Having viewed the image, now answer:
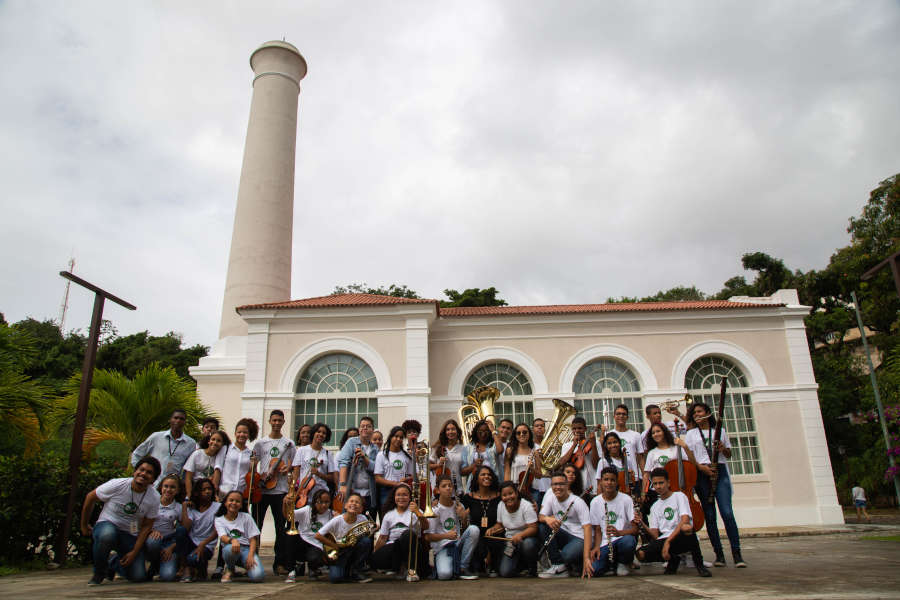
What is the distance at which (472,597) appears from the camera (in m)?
4.62

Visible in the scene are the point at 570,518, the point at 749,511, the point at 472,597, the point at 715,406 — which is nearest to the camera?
the point at 472,597

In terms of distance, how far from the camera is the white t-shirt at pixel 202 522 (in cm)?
654

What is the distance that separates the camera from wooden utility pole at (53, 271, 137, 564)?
7.21 metres

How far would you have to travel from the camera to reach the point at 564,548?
6.13 m

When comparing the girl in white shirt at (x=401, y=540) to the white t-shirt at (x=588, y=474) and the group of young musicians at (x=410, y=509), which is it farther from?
the white t-shirt at (x=588, y=474)

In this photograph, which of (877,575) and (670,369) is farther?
(670,369)

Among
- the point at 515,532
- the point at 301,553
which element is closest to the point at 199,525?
the point at 301,553

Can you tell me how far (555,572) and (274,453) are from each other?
3.71 meters

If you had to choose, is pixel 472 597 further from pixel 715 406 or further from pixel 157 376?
pixel 715 406

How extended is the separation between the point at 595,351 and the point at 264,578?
409 inches

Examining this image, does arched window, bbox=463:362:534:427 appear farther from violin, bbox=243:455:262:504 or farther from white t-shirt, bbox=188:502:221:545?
white t-shirt, bbox=188:502:221:545

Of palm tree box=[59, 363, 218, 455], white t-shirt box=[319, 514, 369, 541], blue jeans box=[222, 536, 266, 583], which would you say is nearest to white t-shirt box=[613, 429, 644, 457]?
white t-shirt box=[319, 514, 369, 541]

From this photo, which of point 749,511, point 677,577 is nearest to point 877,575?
point 677,577

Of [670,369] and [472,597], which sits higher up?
[670,369]
